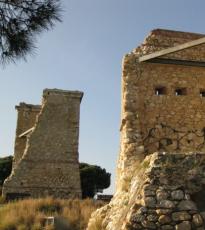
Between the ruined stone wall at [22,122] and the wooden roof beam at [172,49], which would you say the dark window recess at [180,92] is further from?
the ruined stone wall at [22,122]

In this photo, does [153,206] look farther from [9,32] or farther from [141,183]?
[9,32]

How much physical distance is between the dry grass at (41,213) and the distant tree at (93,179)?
717 inches

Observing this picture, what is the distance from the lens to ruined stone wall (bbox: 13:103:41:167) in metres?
22.9

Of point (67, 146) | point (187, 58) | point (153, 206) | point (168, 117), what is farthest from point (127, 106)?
point (67, 146)

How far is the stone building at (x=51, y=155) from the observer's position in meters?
20.1

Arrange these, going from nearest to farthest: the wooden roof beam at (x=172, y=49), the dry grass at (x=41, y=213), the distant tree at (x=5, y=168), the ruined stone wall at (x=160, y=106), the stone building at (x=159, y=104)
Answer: the stone building at (x=159, y=104) → the ruined stone wall at (x=160, y=106) → the wooden roof beam at (x=172, y=49) → the dry grass at (x=41, y=213) → the distant tree at (x=5, y=168)

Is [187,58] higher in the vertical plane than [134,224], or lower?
higher

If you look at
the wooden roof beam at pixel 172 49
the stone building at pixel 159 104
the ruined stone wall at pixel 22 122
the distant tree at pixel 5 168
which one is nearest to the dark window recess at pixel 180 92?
the stone building at pixel 159 104

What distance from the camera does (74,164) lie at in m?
20.8

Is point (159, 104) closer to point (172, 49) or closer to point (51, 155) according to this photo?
point (172, 49)

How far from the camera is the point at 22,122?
75.9ft

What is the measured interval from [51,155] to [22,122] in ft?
11.5

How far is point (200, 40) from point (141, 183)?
4.92m

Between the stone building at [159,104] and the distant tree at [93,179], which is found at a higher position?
the stone building at [159,104]
